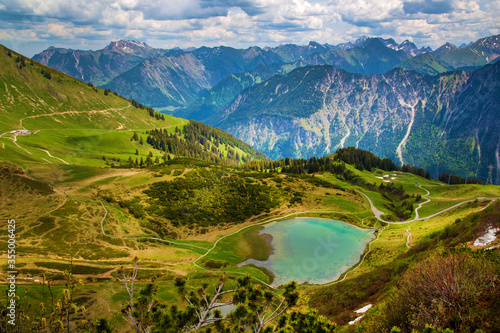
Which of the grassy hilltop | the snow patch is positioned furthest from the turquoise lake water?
the snow patch

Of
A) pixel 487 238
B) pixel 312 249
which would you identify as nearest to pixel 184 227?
pixel 312 249

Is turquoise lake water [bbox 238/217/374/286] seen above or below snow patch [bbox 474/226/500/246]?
below

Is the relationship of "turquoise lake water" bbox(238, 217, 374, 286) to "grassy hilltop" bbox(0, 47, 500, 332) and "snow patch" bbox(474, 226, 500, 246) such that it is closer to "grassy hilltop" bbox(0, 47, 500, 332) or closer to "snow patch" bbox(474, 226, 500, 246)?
"grassy hilltop" bbox(0, 47, 500, 332)

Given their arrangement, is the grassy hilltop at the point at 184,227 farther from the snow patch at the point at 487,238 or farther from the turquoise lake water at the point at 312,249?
the turquoise lake water at the point at 312,249

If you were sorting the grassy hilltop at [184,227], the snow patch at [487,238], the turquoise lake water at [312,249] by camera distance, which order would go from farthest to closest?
the turquoise lake water at [312,249] < the grassy hilltop at [184,227] < the snow patch at [487,238]

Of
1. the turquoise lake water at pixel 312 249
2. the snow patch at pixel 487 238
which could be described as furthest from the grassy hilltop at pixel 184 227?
the turquoise lake water at pixel 312 249

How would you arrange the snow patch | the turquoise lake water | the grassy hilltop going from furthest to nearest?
the turquoise lake water → the grassy hilltop → the snow patch
